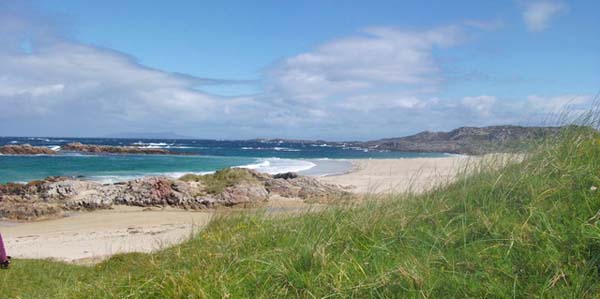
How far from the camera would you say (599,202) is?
15.9 ft

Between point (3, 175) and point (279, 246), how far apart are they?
36.5m

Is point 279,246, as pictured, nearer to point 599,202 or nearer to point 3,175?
point 599,202

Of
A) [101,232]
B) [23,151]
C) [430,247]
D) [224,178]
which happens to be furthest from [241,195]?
[23,151]

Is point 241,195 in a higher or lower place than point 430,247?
lower

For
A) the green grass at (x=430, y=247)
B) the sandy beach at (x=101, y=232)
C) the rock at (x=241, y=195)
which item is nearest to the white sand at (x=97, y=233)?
the sandy beach at (x=101, y=232)

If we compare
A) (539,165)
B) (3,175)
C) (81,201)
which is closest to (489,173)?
(539,165)

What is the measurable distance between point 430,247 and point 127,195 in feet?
63.6

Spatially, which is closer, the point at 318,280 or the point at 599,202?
the point at 318,280

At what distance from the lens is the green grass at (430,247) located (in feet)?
13.6

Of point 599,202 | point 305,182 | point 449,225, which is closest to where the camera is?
point 599,202

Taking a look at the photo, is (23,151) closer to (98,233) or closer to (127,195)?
(127,195)

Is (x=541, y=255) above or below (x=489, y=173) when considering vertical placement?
below

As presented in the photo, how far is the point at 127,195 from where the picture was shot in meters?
22.4

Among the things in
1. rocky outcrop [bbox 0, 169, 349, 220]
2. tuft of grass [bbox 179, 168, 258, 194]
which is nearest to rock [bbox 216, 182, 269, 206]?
rocky outcrop [bbox 0, 169, 349, 220]
